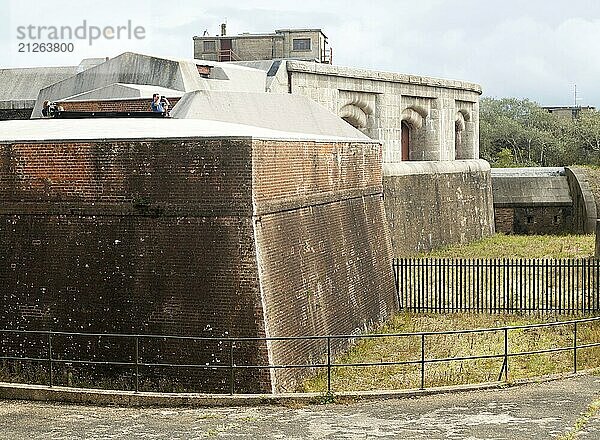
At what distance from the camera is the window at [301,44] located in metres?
56.8

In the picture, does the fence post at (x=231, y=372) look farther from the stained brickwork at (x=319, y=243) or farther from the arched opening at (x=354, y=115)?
the arched opening at (x=354, y=115)

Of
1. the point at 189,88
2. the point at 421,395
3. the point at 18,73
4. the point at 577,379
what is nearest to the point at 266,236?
the point at 421,395

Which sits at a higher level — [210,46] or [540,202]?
[210,46]

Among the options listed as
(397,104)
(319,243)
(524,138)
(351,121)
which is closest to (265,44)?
(524,138)

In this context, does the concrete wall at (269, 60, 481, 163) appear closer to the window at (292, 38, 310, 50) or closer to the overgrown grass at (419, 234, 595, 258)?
the overgrown grass at (419, 234, 595, 258)

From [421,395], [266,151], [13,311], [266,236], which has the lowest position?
[421,395]

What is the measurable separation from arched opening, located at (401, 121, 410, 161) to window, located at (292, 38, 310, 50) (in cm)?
2212

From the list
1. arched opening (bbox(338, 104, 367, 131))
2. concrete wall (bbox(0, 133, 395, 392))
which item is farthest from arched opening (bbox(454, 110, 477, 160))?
concrete wall (bbox(0, 133, 395, 392))

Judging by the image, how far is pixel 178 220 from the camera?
46.8 ft

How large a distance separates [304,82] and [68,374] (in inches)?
614

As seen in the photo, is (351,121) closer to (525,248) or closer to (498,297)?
(525,248)

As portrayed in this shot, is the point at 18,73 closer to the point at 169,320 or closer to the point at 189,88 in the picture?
the point at 189,88

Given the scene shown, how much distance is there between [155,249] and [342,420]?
366 centimetres

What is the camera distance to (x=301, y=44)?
57.0 meters
